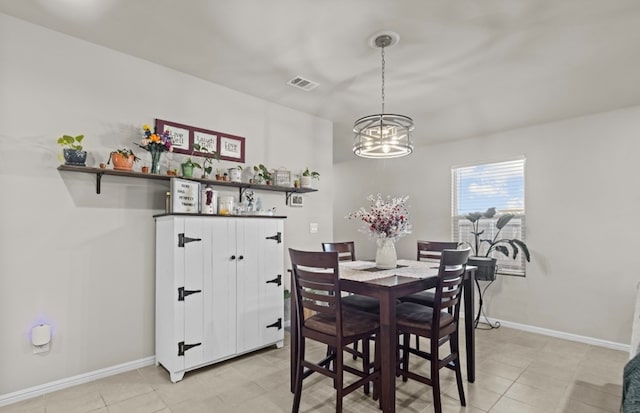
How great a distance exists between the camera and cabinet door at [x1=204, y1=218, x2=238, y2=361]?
280 centimetres

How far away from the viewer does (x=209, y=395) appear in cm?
240

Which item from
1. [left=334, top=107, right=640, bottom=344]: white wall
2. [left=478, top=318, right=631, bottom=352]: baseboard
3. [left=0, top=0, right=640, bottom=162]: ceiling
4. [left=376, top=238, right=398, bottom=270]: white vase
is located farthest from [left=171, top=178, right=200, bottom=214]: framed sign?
[left=478, top=318, right=631, bottom=352]: baseboard

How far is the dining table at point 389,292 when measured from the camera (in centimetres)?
192

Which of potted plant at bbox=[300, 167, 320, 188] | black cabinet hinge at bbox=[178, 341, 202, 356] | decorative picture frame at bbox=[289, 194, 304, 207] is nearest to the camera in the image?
black cabinet hinge at bbox=[178, 341, 202, 356]

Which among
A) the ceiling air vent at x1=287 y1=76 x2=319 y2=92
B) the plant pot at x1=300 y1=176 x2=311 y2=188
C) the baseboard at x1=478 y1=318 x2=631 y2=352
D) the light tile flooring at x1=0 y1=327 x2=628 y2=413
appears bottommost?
the baseboard at x1=478 y1=318 x2=631 y2=352

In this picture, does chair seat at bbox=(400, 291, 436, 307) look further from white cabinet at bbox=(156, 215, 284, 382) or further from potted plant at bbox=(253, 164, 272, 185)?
potted plant at bbox=(253, 164, 272, 185)

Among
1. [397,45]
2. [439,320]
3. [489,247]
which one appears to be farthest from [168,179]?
[489,247]

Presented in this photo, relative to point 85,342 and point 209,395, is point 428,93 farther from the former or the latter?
point 85,342

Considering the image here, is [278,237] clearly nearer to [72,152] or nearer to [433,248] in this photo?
[433,248]

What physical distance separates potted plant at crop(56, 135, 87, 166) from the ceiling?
84 centimetres

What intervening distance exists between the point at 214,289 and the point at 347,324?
50.7 inches

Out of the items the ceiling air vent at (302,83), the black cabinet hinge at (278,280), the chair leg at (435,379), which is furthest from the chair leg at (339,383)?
the ceiling air vent at (302,83)

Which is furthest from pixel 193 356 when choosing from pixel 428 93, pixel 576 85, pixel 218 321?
pixel 576 85

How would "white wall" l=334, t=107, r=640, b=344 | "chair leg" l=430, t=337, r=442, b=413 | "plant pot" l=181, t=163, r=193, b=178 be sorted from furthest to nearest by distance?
"white wall" l=334, t=107, r=640, b=344
"plant pot" l=181, t=163, r=193, b=178
"chair leg" l=430, t=337, r=442, b=413
